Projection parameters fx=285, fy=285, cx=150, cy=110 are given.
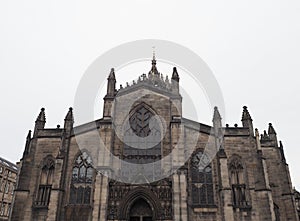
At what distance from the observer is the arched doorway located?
63.7ft

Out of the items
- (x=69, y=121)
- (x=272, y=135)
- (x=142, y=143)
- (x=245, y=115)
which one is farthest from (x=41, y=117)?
(x=272, y=135)

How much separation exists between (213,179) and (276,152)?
754 centimetres

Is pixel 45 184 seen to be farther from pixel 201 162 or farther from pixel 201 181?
pixel 201 162

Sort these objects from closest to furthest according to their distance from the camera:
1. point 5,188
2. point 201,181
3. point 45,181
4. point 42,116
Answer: point 201,181, point 45,181, point 42,116, point 5,188

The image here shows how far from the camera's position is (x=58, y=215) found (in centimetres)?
1981

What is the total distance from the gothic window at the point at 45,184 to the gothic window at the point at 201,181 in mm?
10745

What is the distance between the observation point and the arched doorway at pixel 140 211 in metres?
19.4

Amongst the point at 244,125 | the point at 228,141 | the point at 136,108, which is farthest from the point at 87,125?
the point at 244,125

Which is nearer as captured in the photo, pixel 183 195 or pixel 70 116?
pixel 183 195

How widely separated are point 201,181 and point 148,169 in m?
4.02

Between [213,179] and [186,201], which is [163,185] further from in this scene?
[213,179]

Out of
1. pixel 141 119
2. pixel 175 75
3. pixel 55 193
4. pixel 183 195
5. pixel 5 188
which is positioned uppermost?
pixel 175 75

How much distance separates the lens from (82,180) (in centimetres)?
2134

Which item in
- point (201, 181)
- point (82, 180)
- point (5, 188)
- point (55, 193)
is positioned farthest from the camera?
point (5, 188)
